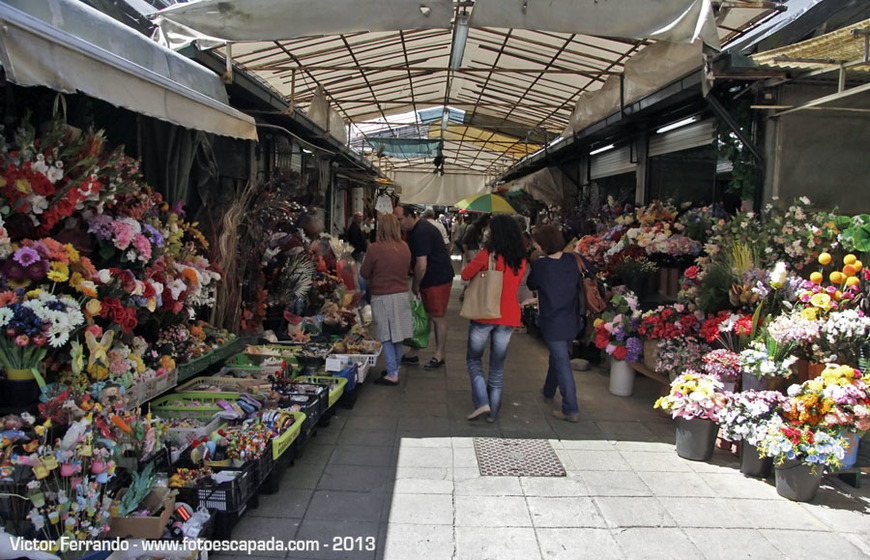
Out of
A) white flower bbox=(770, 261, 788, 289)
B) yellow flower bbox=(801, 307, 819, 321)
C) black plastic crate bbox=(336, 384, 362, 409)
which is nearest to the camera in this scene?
yellow flower bbox=(801, 307, 819, 321)

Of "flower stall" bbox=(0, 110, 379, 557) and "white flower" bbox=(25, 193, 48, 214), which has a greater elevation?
"white flower" bbox=(25, 193, 48, 214)

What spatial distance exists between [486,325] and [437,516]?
1.95 metres

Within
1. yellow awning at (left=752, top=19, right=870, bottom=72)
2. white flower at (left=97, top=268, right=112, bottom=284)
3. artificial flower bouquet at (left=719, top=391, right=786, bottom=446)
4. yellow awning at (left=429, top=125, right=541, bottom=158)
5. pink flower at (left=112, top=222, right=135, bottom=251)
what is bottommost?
artificial flower bouquet at (left=719, top=391, right=786, bottom=446)

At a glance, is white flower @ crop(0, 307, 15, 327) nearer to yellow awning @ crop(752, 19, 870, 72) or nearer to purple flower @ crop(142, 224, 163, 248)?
purple flower @ crop(142, 224, 163, 248)

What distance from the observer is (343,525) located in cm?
356

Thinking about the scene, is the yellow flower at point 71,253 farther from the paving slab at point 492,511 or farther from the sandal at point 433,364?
the sandal at point 433,364

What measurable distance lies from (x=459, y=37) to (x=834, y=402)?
417 cm

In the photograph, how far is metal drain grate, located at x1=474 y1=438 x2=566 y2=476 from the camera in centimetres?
441

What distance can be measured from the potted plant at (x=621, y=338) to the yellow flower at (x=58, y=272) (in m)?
4.91

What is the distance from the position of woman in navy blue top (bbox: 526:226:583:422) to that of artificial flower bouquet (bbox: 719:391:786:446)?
1421mm

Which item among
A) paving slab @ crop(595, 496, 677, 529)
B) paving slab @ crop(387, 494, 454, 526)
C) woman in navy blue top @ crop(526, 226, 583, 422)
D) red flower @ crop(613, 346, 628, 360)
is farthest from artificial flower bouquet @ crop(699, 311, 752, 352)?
paving slab @ crop(387, 494, 454, 526)

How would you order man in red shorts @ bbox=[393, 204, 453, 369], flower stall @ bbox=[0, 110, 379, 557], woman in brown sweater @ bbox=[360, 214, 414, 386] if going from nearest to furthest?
flower stall @ bbox=[0, 110, 379, 557]
woman in brown sweater @ bbox=[360, 214, 414, 386]
man in red shorts @ bbox=[393, 204, 453, 369]

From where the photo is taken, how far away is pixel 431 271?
7094 mm

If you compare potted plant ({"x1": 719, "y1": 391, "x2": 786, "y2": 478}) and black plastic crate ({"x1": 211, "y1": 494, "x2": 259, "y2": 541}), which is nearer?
black plastic crate ({"x1": 211, "y1": 494, "x2": 259, "y2": 541})
